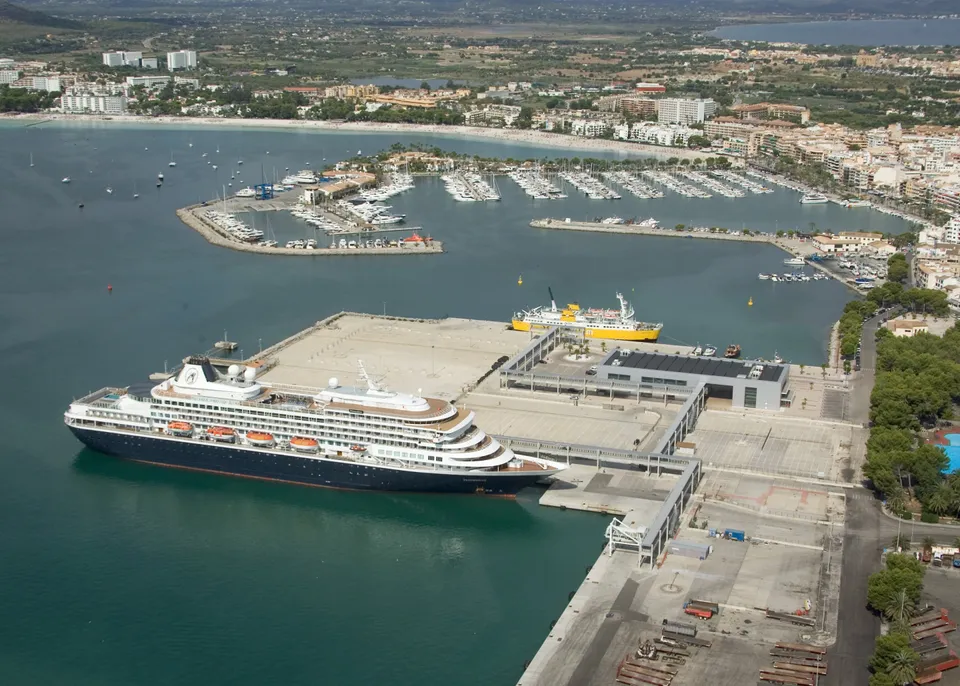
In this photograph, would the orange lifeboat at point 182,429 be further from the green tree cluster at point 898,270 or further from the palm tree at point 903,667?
the green tree cluster at point 898,270

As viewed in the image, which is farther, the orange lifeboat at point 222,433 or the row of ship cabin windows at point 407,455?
the orange lifeboat at point 222,433

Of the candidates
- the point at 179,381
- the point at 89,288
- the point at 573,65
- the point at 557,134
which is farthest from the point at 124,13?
the point at 179,381

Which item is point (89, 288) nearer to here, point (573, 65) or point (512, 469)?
point (512, 469)

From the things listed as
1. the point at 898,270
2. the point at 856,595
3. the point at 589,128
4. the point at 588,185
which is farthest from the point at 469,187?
the point at 856,595

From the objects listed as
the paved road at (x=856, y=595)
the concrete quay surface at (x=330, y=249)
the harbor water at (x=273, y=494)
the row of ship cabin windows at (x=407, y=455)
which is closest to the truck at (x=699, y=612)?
the paved road at (x=856, y=595)

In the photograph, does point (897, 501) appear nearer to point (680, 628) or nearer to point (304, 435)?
point (680, 628)
